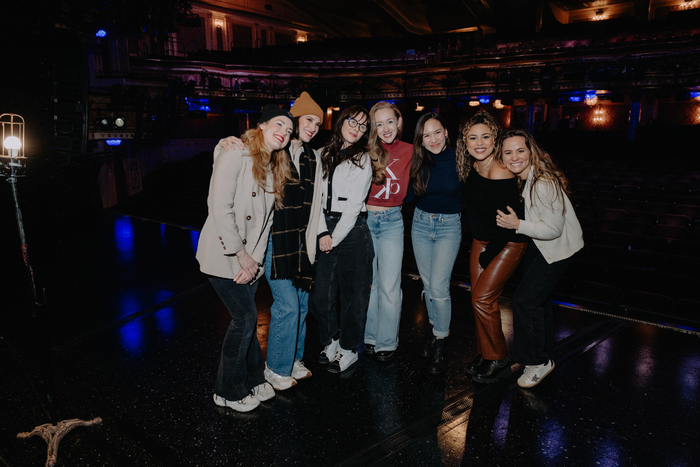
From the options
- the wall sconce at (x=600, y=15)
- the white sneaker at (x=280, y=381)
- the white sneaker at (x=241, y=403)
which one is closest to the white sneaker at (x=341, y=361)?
the white sneaker at (x=280, y=381)

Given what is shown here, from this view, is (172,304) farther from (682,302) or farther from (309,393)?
(682,302)

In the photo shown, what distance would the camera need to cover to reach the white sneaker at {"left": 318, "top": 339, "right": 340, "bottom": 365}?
2643 millimetres

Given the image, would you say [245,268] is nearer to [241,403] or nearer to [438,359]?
[241,403]

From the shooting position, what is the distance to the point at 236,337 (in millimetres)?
2082

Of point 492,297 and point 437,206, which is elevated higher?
point 437,206

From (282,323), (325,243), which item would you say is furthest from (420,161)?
(282,323)

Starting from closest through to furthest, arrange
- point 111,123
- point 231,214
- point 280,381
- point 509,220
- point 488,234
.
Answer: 1. point 231,214
2. point 509,220
3. point 280,381
4. point 488,234
5. point 111,123

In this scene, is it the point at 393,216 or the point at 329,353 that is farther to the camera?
the point at 329,353

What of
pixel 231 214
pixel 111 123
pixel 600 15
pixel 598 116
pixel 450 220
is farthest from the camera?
pixel 600 15

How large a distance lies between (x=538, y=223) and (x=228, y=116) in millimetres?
21258

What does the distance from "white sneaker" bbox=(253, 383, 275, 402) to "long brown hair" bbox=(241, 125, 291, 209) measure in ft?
3.31

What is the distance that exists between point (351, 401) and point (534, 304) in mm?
1183

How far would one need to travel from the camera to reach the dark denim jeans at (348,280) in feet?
8.07

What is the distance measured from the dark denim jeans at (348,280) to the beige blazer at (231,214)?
1.66 feet
